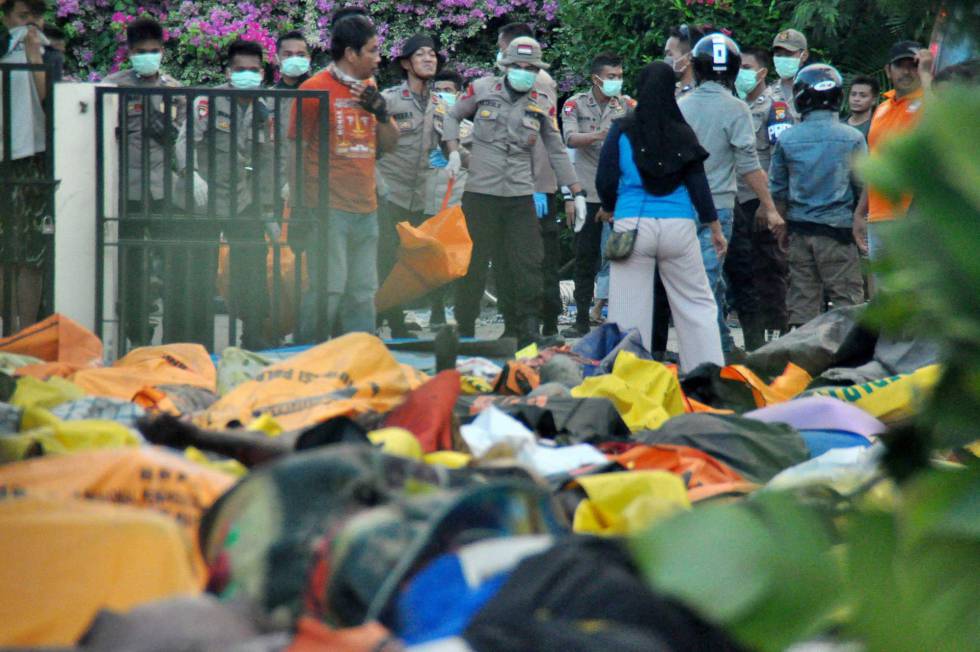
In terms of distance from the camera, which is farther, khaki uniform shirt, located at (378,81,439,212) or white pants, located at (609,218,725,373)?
khaki uniform shirt, located at (378,81,439,212)

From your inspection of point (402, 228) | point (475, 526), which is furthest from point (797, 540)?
point (402, 228)

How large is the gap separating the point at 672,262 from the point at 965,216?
6.29m

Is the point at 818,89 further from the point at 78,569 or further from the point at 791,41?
the point at 78,569

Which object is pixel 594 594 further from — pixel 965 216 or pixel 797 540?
pixel 965 216

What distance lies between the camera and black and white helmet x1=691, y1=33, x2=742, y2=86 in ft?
25.5

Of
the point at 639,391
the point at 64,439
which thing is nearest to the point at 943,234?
the point at 64,439

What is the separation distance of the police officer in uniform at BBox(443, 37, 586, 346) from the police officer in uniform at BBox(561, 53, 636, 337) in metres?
1.01

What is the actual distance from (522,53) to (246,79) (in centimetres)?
175

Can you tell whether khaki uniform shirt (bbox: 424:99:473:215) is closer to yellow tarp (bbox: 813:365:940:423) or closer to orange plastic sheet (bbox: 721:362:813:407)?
orange plastic sheet (bbox: 721:362:813:407)

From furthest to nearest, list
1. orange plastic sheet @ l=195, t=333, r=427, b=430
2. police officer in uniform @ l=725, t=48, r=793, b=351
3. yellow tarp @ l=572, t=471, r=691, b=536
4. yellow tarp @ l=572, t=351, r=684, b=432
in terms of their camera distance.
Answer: police officer in uniform @ l=725, t=48, r=793, b=351 → yellow tarp @ l=572, t=351, r=684, b=432 → orange plastic sheet @ l=195, t=333, r=427, b=430 → yellow tarp @ l=572, t=471, r=691, b=536

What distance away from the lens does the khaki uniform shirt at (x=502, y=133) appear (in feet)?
29.0

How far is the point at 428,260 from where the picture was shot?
27.1ft

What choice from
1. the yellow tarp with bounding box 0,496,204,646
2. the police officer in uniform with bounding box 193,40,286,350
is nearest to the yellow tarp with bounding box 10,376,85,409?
the yellow tarp with bounding box 0,496,204,646

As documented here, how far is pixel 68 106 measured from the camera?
6348 mm
